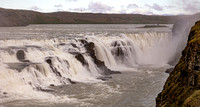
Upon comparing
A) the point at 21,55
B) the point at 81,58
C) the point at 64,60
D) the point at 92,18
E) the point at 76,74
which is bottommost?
the point at 92,18

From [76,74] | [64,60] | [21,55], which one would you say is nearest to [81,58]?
[64,60]

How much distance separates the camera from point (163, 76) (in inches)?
911

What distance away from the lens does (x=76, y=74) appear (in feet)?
77.3

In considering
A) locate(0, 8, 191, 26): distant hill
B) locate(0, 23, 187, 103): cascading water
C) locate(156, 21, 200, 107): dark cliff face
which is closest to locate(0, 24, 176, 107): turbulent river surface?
locate(0, 23, 187, 103): cascading water

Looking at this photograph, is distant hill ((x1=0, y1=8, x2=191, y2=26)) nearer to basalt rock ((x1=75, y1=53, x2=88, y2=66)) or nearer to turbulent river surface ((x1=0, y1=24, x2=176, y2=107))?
turbulent river surface ((x1=0, y1=24, x2=176, y2=107))

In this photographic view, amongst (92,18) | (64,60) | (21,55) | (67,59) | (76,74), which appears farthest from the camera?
(92,18)

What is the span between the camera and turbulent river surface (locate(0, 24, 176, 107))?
16.3 meters

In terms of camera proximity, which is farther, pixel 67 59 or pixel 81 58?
pixel 81 58

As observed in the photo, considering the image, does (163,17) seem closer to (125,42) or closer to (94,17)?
(94,17)

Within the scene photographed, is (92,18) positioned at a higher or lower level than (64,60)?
lower

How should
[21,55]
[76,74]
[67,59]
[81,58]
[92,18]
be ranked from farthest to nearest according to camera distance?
[92,18], [81,58], [67,59], [76,74], [21,55]

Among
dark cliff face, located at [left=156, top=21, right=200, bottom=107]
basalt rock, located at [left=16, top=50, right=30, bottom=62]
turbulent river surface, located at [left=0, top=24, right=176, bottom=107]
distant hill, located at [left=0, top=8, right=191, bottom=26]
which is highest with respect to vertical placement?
dark cliff face, located at [left=156, top=21, right=200, bottom=107]

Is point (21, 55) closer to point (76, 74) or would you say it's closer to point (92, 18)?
point (76, 74)

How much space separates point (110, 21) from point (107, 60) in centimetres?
14042
